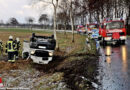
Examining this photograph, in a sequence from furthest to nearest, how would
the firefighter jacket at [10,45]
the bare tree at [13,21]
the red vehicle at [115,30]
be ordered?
the bare tree at [13,21] → the red vehicle at [115,30] → the firefighter jacket at [10,45]

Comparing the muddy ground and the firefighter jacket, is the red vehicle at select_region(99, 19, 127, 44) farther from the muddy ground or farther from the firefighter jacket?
the firefighter jacket

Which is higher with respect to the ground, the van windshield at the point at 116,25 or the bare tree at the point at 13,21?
the bare tree at the point at 13,21

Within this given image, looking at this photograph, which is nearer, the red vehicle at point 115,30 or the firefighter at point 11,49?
the firefighter at point 11,49

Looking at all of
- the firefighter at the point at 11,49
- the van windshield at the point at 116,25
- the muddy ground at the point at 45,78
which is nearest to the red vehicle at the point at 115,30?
the van windshield at the point at 116,25

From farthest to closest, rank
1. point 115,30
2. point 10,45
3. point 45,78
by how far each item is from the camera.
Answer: point 115,30 → point 10,45 → point 45,78

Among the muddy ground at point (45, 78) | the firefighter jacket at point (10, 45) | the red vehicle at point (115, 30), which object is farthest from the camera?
the red vehicle at point (115, 30)

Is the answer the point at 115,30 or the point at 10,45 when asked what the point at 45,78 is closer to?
the point at 10,45

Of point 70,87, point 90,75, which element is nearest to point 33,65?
point 90,75

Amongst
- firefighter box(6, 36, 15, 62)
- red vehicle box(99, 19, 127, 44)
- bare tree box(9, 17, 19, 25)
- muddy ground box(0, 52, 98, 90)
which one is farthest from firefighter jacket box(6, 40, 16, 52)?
bare tree box(9, 17, 19, 25)

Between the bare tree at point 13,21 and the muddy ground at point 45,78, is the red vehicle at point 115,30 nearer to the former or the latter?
the muddy ground at point 45,78

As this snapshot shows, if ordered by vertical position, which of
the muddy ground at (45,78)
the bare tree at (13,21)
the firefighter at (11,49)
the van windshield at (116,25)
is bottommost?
the muddy ground at (45,78)

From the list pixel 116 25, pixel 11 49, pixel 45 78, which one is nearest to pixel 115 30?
pixel 116 25

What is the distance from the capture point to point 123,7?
48656 millimetres

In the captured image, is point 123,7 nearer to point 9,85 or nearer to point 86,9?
point 86,9
